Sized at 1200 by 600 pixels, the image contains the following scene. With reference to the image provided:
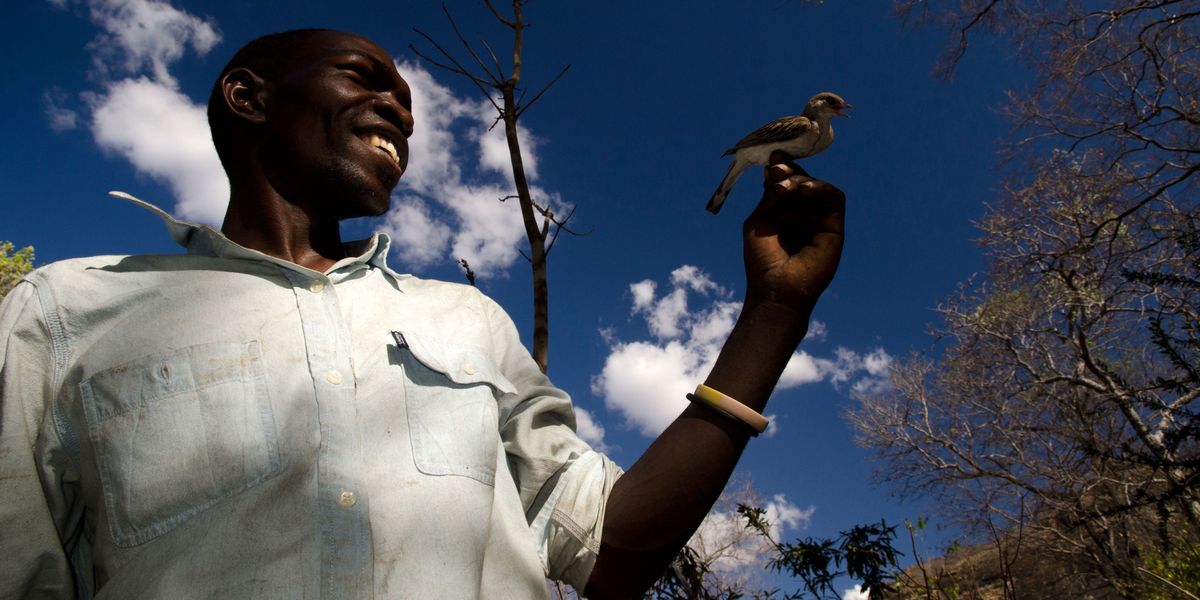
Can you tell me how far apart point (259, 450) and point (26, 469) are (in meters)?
0.40

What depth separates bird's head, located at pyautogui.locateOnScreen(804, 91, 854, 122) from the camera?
253 cm

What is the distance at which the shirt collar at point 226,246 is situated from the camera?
62.7 inches

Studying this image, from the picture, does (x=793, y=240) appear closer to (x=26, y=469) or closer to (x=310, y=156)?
(x=310, y=156)

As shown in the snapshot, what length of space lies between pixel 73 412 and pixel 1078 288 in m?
15.5

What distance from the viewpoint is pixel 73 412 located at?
135 cm

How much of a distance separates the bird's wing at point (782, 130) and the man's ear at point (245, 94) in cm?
151

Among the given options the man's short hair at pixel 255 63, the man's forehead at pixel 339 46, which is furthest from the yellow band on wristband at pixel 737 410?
the man's short hair at pixel 255 63

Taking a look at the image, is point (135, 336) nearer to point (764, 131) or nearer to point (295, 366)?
point (295, 366)

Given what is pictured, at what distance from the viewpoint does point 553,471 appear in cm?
157

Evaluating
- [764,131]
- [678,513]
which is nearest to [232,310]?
[678,513]

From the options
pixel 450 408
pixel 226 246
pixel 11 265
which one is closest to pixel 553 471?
pixel 450 408

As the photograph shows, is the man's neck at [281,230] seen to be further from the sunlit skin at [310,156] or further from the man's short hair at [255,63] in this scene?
the man's short hair at [255,63]

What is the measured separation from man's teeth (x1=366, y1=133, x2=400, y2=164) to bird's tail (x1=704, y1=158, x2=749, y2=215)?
120 centimetres

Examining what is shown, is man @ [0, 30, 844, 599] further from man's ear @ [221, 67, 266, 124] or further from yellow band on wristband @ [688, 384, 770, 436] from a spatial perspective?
man's ear @ [221, 67, 266, 124]
